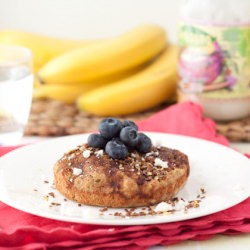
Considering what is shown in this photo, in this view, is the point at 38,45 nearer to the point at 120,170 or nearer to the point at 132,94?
the point at 132,94

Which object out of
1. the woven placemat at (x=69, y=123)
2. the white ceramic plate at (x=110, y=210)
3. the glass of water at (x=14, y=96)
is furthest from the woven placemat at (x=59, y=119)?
the white ceramic plate at (x=110, y=210)

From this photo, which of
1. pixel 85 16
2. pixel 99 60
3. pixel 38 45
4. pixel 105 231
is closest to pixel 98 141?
pixel 105 231

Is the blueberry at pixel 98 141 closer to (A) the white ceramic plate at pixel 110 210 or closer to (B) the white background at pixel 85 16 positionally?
(A) the white ceramic plate at pixel 110 210

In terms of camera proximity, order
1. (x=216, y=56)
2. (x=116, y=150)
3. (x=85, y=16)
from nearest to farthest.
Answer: (x=116, y=150)
(x=216, y=56)
(x=85, y=16)

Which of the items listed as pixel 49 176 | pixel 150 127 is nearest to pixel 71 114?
pixel 150 127

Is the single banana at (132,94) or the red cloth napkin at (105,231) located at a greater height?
the red cloth napkin at (105,231)

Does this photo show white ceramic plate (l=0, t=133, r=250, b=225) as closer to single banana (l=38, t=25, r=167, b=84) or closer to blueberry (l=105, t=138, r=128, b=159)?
blueberry (l=105, t=138, r=128, b=159)

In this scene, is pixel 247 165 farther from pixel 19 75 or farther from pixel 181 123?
pixel 19 75
